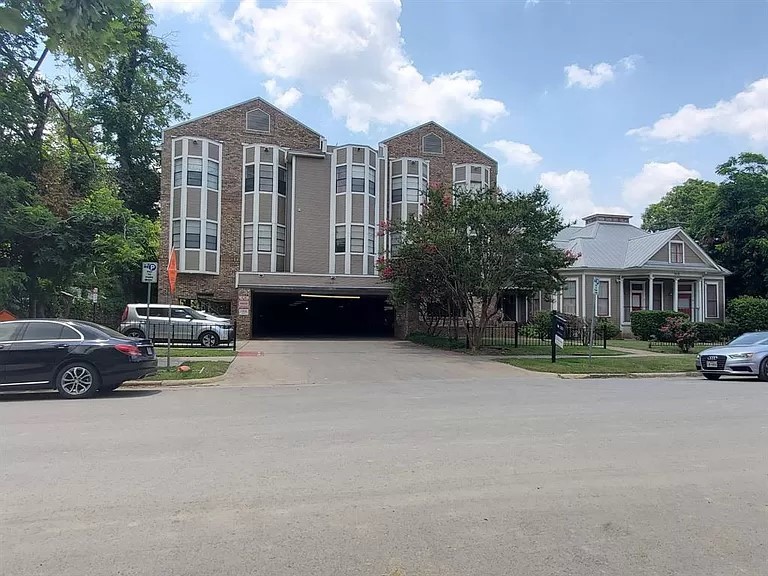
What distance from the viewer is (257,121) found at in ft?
113

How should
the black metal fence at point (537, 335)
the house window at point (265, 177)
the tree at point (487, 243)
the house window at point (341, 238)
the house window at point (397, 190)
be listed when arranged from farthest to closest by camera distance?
the house window at point (397, 190) < the house window at point (341, 238) < the house window at point (265, 177) < the black metal fence at point (537, 335) < the tree at point (487, 243)

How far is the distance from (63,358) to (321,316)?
33729 mm

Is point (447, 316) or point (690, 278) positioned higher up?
point (690, 278)

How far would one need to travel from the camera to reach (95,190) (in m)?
27.5

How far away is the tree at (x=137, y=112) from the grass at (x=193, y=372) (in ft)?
89.8

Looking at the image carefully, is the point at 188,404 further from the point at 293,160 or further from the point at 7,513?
the point at 293,160

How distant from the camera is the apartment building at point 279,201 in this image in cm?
3206

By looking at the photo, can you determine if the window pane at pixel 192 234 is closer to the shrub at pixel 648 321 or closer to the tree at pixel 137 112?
the tree at pixel 137 112

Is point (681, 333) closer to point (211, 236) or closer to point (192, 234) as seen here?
point (211, 236)

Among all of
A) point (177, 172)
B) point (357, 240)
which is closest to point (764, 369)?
point (357, 240)

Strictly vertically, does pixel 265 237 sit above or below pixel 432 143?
below

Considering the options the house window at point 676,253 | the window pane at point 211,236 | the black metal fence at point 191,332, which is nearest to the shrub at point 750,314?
the house window at point 676,253

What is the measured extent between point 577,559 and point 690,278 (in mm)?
34856

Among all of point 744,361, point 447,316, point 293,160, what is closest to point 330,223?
point 293,160
